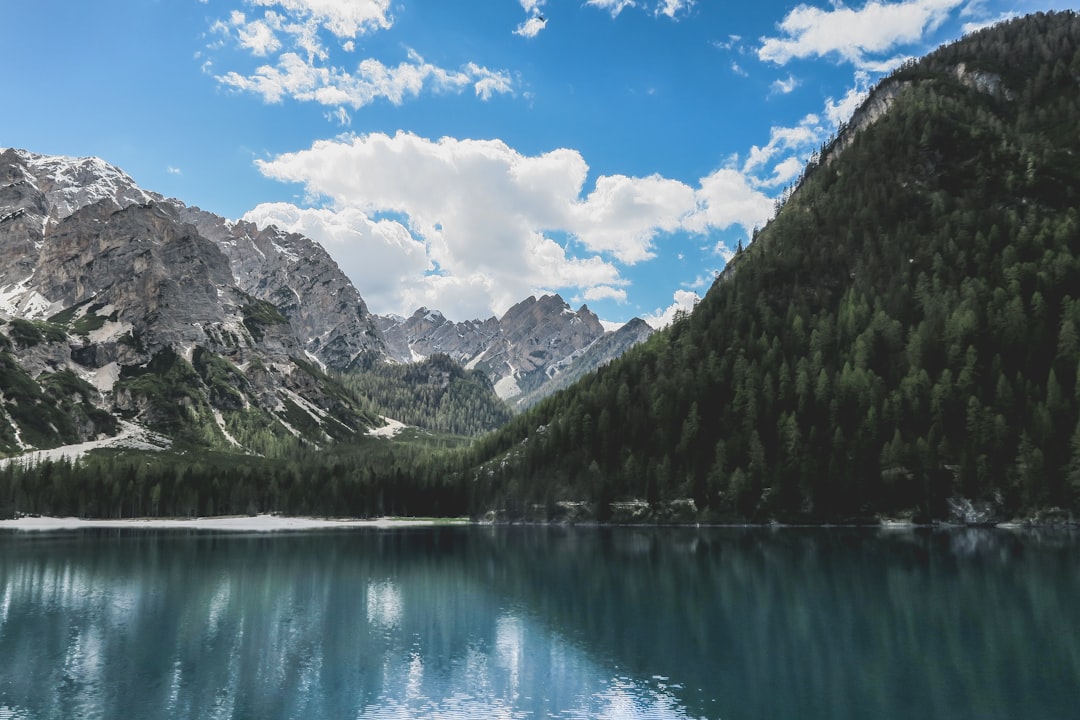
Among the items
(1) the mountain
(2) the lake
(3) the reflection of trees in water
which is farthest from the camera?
(1) the mountain

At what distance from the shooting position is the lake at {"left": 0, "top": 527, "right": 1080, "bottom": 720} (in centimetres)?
3462

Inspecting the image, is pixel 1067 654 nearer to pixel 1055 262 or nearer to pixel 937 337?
pixel 937 337

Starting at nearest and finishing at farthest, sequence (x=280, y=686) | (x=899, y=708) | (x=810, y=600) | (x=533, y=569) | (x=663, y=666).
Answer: (x=899, y=708) < (x=280, y=686) < (x=663, y=666) < (x=810, y=600) < (x=533, y=569)

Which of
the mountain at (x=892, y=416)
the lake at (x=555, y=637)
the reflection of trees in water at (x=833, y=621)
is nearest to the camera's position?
the lake at (x=555, y=637)

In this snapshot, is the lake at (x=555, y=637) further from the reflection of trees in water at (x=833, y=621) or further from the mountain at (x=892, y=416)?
the mountain at (x=892, y=416)

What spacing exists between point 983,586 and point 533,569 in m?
48.2

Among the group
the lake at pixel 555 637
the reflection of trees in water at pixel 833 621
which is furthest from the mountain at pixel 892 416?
the lake at pixel 555 637

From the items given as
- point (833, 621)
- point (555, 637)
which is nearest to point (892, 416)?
point (833, 621)

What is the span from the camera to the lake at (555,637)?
3462 cm

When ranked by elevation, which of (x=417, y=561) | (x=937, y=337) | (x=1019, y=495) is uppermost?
(x=937, y=337)

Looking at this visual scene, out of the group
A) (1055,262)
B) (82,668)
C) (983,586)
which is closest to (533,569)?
(983,586)

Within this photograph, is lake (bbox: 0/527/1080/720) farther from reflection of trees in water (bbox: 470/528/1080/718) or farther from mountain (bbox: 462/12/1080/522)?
mountain (bbox: 462/12/1080/522)

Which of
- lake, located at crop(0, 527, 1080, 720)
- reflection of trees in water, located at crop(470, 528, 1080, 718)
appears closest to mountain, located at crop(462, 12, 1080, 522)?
reflection of trees in water, located at crop(470, 528, 1080, 718)

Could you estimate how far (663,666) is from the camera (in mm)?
41031
